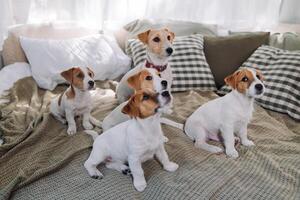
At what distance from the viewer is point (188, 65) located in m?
2.03

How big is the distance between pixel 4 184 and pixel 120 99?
757mm

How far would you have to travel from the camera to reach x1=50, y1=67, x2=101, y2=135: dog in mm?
1462

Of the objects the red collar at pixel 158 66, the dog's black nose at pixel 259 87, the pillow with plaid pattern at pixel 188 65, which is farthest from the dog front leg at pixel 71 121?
the dog's black nose at pixel 259 87

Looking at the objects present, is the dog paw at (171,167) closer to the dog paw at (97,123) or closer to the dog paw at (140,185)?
the dog paw at (140,185)

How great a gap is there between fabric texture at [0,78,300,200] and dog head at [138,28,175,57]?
0.36 m

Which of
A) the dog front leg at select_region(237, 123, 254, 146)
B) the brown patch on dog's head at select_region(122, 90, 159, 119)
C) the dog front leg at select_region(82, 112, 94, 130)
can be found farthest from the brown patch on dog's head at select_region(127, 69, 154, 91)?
the dog front leg at select_region(237, 123, 254, 146)

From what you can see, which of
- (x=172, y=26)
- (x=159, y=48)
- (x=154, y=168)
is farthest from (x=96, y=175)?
(x=172, y=26)

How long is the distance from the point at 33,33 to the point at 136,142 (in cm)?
136

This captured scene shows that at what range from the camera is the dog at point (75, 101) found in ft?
4.80

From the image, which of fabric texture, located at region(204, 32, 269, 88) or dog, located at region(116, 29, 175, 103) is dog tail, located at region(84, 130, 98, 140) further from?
fabric texture, located at region(204, 32, 269, 88)

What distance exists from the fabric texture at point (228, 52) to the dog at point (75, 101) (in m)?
0.93

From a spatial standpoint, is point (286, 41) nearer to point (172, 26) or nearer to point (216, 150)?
point (172, 26)

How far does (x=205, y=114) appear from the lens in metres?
1.42

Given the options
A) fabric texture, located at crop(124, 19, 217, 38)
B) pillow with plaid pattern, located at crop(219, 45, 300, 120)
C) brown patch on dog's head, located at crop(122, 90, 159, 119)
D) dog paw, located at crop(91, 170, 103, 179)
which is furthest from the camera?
fabric texture, located at crop(124, 19, 217, 38)
